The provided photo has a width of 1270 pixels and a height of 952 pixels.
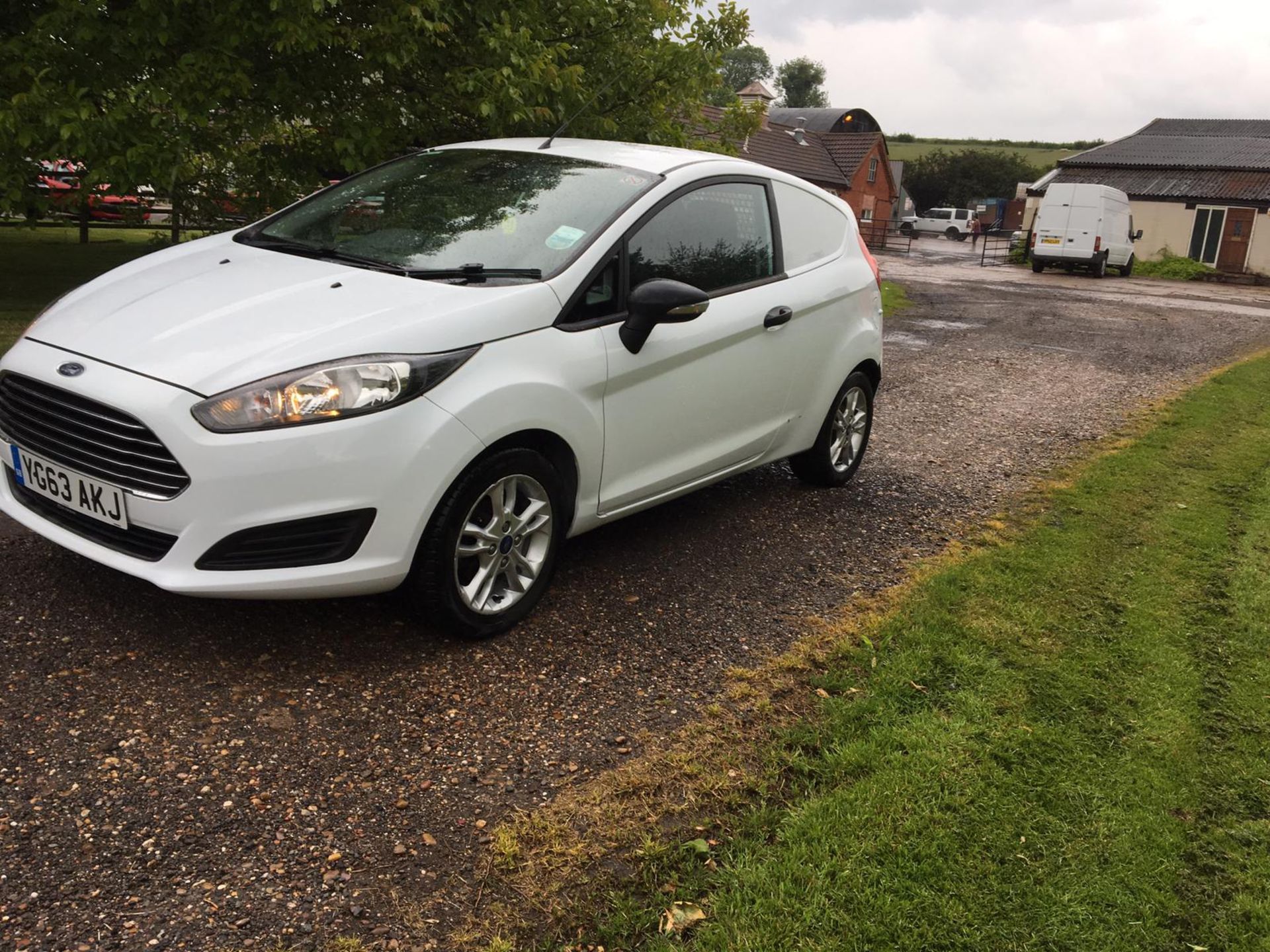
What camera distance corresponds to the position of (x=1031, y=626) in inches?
175

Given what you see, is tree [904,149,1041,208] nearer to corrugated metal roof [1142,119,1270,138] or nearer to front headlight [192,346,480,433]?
corrugated metal roof [1142,119,1270,138]

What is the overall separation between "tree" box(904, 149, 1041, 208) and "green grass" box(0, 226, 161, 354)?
6508 centimetres

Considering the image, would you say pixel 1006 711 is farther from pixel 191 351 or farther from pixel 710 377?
pixel 191 351

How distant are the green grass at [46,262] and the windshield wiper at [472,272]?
239 inches

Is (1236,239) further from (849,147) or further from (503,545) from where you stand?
(503,545)

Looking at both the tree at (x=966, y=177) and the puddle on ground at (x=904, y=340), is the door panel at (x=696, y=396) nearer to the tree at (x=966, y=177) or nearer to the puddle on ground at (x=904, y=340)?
the puddle on ground at (x=904, y=340)

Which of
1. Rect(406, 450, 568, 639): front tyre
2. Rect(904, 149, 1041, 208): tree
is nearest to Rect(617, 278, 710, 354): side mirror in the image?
Rect(406, 450, 568, 639): front tyre

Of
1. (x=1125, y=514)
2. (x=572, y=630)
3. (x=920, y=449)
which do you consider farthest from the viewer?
(x=920, y=449)

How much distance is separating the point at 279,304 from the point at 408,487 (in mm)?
810

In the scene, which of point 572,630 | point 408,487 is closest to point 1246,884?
point 572,630

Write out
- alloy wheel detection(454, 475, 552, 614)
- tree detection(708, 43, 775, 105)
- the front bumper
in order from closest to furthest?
the front bumper < alloy wheel detection(454, 475, 552, 614) < tree detection(708, 43, 775, 105)

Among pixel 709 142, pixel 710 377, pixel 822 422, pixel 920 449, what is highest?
pixel 709 142

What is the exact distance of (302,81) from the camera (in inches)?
353

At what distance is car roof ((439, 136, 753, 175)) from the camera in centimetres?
474
